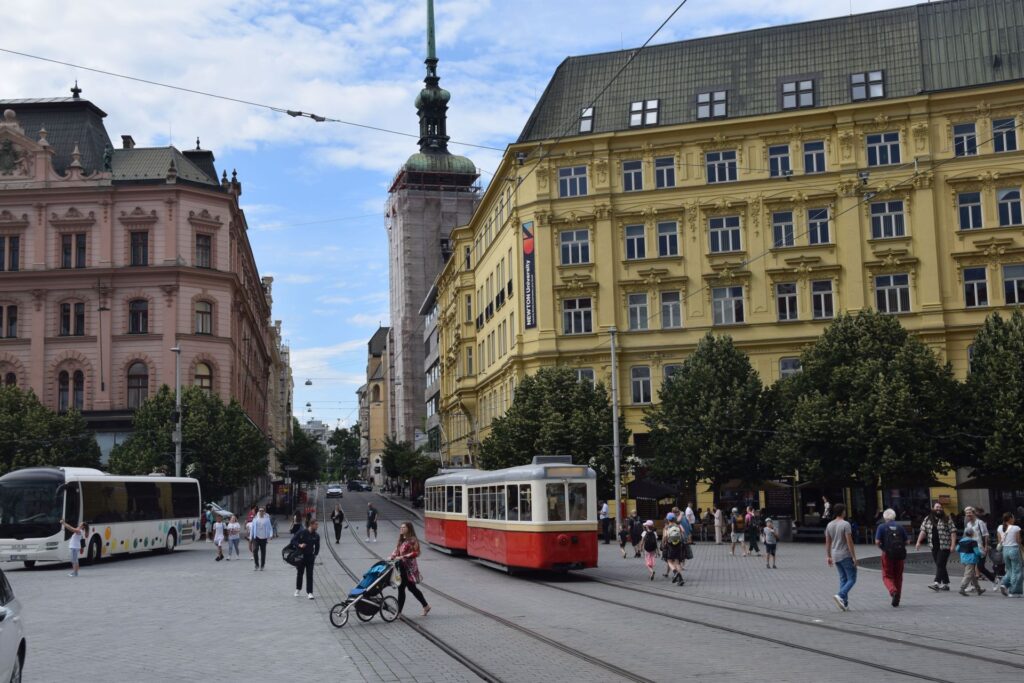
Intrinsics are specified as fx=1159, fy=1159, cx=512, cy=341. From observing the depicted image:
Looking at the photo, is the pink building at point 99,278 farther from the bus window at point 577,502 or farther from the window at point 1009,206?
the bus window at point 577,502

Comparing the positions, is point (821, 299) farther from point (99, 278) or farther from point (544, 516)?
point (99, 278)

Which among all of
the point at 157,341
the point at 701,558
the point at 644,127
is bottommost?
the point at 701,558

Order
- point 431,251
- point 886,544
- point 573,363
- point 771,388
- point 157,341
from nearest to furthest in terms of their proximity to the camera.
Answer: point 886,544
point 771,388
point 573,363
point 157,341
point 431,251

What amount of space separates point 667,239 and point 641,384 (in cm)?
709

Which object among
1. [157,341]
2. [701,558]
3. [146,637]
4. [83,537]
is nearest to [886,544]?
[146,637]

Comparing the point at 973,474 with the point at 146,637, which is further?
the point at 973,474

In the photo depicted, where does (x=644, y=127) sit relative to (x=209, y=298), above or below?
above

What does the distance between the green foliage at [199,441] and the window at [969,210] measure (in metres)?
36.4

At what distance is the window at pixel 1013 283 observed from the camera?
51156 millimetres

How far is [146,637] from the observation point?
16.8m

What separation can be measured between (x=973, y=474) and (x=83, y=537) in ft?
103

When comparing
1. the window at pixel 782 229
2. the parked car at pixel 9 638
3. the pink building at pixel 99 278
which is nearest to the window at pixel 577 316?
the window at pixel 782 229

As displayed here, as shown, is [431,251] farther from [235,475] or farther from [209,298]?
[235,475]

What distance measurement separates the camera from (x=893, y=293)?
173ft
